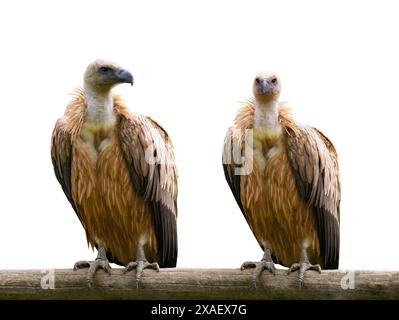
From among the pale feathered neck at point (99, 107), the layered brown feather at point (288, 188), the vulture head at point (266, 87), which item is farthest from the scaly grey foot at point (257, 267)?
the pale feathered neck at point (99, 107)

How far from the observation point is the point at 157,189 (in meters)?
13.4

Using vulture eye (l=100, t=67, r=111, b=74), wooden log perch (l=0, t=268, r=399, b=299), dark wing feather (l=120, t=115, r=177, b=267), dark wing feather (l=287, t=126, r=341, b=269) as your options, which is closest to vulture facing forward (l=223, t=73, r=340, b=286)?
dark wing feather (l=287, t=126, r=341, b=269)

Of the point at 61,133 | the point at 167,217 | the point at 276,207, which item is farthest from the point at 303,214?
the point at 61,133

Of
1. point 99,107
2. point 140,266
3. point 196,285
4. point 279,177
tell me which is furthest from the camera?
point 99,107

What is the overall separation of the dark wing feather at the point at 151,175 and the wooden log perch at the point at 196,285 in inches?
16.5

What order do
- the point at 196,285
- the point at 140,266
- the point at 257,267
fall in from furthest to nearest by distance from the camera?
1. the point at 140,266
2. the point at 257,267
3. the point at 196,285

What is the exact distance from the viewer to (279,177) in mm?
13227

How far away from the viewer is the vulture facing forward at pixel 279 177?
13.2m

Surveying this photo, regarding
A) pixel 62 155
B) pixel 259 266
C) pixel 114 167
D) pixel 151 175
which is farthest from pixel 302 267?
pixel 62 155

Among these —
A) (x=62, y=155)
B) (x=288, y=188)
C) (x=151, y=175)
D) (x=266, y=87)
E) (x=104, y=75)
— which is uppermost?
(x=104, y=75)

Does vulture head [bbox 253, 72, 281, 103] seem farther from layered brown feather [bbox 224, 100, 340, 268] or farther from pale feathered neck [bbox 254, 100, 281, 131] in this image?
layered brown feather [bbox 224, 100, 340, 268]

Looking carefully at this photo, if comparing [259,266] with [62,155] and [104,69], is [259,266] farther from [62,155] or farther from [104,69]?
[104,69]

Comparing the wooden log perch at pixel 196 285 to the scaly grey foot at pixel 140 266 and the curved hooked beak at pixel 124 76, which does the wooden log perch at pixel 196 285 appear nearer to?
the scaly grey foot at pixel 140 266

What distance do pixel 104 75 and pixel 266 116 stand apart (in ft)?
4.92
